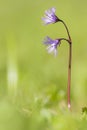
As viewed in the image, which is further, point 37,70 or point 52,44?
point 37,70

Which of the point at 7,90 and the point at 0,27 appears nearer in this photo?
the point at 7,90

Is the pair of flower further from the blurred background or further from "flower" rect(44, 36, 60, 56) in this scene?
the blurred background

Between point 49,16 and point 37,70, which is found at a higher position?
point 37,70

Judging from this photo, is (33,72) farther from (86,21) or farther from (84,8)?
(84,8)

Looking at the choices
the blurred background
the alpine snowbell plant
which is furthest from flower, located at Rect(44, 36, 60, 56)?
the blurred background

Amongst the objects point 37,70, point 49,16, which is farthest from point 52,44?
point 37,70

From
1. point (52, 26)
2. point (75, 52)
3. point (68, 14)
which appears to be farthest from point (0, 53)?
point (68, 14)

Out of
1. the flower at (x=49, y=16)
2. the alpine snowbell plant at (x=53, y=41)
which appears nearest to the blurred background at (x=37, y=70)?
the alpine snowbell plant at (x=53, y=41)

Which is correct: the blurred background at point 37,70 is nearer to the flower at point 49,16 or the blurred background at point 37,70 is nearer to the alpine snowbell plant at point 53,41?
the alpine snowbell plant at point 53,41

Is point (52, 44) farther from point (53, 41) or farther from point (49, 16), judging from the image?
point (49, 16)
